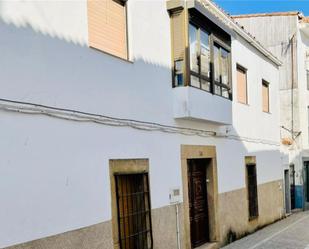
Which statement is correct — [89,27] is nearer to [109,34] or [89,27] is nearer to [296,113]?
[109,34]

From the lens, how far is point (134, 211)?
7.25 m

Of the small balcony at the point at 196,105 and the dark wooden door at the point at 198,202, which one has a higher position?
the small balcony at the point at 196,105

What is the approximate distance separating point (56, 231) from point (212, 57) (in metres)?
6.09

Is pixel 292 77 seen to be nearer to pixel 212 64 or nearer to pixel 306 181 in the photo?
pixel 306 181

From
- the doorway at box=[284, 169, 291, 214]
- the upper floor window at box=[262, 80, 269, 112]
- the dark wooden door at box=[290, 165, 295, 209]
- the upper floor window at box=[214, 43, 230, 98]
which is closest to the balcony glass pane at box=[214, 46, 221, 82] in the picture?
the upper floor window at box=[214, 43, 230, 98]

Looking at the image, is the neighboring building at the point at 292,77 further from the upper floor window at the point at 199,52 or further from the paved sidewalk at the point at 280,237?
the upper floor window at the point at 199,52

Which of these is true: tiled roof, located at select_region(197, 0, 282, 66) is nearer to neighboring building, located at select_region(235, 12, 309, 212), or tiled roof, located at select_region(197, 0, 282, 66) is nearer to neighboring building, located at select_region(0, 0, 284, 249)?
neighboring building, located at select_region(0, 0, 284, 249)

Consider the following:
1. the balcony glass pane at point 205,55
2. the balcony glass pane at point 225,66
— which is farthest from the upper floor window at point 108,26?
the balcony glass pane at point 225,66

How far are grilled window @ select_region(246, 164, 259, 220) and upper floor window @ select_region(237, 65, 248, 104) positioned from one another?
7.25ft

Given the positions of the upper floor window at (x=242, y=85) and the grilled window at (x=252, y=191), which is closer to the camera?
the upper floor window at (x=242, y=85)

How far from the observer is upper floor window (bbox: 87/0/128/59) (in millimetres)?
6352

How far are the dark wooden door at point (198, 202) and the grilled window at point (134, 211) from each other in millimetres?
2360

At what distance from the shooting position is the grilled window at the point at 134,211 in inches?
273

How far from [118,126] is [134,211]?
5.33ft
